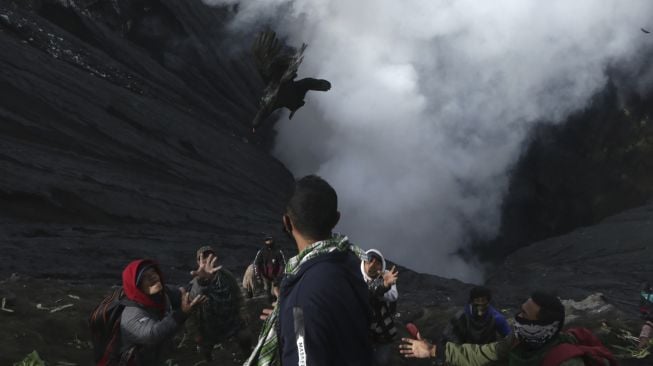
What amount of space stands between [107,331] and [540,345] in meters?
2.26

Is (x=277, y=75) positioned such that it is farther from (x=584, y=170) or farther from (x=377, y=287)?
(x=584, y=170)

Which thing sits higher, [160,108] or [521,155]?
[521,155]

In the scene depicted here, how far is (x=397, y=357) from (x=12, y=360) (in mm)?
3846

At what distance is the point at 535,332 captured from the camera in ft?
8.86

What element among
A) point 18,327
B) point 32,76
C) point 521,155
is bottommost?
point 18,327

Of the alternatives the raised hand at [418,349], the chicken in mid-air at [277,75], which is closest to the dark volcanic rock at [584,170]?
the chicken in mid-air at [277,75]

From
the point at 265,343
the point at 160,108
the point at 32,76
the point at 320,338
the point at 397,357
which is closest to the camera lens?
the point at 320,338

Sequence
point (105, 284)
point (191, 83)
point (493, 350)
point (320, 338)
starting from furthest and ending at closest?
point (191, 83) → point (105, 284) → point (493, 350) → point (320, 338)

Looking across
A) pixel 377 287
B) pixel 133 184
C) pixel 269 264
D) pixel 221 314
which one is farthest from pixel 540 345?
pixel 133 184

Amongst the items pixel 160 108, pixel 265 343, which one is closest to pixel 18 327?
pixel 265 343

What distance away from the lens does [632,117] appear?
104ft

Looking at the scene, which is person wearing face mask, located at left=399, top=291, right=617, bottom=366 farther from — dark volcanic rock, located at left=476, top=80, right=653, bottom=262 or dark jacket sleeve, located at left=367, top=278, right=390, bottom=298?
dark volcanic rock, located at left=476, top=80, right=653, bottom=262

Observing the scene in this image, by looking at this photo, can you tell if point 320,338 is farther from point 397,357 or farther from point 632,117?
point 632,117

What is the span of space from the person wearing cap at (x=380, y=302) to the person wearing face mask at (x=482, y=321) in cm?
61
